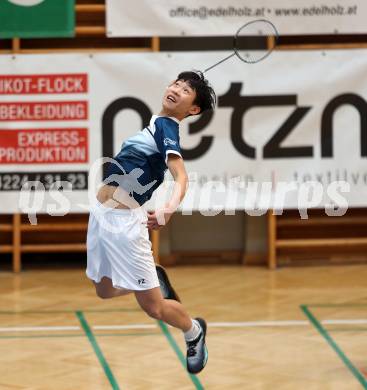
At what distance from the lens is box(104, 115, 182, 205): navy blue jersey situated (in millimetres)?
6102

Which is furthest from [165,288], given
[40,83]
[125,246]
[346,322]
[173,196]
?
[40,83]

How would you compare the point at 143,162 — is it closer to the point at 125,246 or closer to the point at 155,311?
the point at 125,246

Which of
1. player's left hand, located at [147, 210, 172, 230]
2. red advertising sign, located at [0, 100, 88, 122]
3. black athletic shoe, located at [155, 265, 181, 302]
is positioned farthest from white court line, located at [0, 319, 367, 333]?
player's left hand, located at [147, 210, 172, 230]

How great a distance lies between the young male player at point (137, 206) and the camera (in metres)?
6.14

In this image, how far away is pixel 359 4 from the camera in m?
9.98

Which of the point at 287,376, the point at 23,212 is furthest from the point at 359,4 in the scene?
the point at 287,376

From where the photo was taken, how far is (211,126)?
33.0ft

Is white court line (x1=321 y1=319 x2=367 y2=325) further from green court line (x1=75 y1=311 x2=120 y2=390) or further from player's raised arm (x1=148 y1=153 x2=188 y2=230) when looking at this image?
player's raised arm (x1=148 y1=153 x2=188 y2=230)

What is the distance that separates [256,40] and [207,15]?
59 centimetres

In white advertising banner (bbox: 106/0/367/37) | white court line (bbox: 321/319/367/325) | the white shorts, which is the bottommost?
white court line (bbox: 321/319/367/325)

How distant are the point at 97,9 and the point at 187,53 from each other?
0.90 metres

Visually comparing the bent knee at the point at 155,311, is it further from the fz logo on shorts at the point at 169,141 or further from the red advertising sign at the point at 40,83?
the red advertising sign at the point at 40,83

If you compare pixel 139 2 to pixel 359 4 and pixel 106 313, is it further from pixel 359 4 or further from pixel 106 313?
pixel 106 313

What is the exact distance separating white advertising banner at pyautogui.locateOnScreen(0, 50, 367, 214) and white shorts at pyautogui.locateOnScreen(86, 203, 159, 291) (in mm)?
3623
